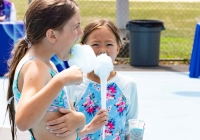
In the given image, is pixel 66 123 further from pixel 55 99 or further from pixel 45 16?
pixel 45 16

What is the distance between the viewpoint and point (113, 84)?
3.23 m

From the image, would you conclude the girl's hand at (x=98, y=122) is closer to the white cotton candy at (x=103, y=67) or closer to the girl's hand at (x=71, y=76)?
the white cotton candy at (x=103, y=67)

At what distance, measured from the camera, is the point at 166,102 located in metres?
8.23

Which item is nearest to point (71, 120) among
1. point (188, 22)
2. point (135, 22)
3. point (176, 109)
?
point (176, 109)

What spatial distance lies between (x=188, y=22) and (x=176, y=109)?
13.1 metres

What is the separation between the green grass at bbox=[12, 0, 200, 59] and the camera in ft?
55.8

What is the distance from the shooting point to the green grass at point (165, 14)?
55.8ft

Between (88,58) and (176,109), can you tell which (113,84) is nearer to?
(88,58)

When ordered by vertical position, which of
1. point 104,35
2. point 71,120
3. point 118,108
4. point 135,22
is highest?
point 104,35

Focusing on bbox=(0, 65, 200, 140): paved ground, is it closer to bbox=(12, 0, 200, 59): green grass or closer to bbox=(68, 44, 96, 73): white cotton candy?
bbox=(68, 44, 96, 73): white cotton candy

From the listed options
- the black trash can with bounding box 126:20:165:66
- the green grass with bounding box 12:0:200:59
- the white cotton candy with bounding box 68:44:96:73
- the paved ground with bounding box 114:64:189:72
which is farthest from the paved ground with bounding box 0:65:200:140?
the green grass with bounding box 12:0:200:59

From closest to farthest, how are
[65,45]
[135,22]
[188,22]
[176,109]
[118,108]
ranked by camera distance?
[65,45], [118,108], [176,109], [135,22], [188,22]

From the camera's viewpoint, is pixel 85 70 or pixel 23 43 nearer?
pixel 23 43

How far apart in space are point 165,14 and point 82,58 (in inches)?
771
